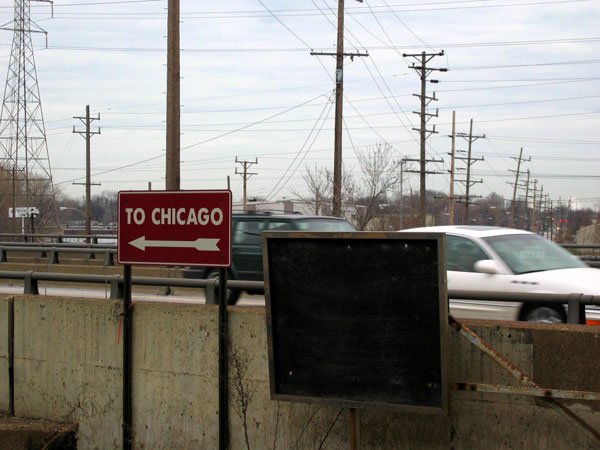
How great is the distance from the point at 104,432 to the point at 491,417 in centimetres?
348

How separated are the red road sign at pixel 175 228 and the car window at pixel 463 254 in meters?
5.12

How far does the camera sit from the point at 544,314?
822cm

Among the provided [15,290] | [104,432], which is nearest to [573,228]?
[15,290]

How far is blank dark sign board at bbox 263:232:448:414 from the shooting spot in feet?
14.0

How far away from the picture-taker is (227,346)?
222 inches

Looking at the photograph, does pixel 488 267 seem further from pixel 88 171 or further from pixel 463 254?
pixel 88 171

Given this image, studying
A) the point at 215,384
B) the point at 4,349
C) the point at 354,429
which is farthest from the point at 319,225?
the point at 354,429

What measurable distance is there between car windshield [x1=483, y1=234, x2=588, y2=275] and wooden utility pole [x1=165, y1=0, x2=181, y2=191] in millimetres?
7399

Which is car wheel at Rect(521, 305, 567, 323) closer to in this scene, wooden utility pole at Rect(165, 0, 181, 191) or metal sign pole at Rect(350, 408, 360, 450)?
metal sign pole at Rect(350, 408, 360, 450)

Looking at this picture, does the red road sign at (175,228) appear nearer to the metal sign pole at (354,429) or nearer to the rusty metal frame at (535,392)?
the metal sign pole at (354,429)

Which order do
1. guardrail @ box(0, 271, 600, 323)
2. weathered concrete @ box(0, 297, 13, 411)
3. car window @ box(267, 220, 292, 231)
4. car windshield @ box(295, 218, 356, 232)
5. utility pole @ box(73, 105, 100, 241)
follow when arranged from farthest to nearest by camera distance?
utility pole @ box(73, 105, 100, 241) < car window @ box(267, 220, 292, 231) < car windshield @ box(295, 218, 356, 232) < weathered concrete @ box(0, 297, 13, 411) < guardrail @ box(0, 271, 600, 323)

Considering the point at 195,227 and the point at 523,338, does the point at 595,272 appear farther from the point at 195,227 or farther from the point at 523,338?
the point at 195,227

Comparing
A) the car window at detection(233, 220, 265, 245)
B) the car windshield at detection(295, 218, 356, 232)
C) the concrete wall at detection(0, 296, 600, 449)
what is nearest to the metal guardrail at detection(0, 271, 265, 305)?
the concrete wall at detection(0, 296, 600, 449)

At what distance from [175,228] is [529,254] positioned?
19.4ft
